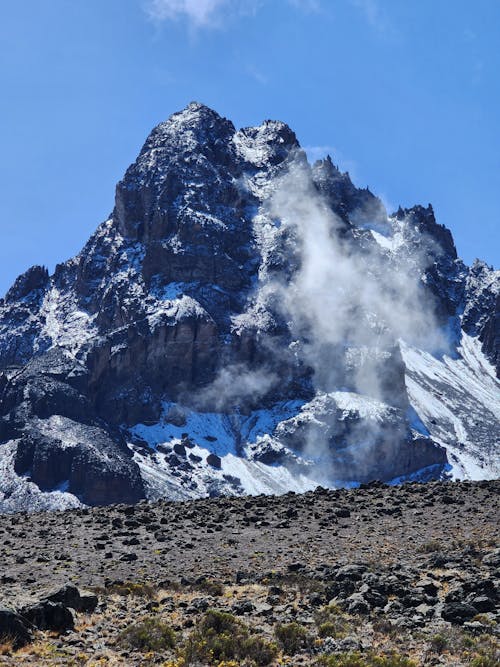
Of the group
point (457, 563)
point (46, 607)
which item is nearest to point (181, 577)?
point (46, 607)

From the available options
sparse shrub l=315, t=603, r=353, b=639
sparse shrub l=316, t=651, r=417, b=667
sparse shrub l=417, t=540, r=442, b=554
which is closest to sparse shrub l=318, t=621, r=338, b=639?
sparse shrub l=315, t=603, r=353, b=639

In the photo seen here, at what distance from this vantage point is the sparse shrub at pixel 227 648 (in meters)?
21.9

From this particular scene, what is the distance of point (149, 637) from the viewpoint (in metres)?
23.1

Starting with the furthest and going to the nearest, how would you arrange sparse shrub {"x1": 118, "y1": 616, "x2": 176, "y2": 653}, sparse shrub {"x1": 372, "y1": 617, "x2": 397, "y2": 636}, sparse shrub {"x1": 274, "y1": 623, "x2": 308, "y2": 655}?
sparse shrub {"x1": 372, "y1": 617, "x2": 397, "y2": 636}
sparse shrub {"x1": 118, "y1": 616, "x2": 176, "y2": 653}
sparse shrub {"x1": 274, "y1": 623, "x2": 308, "y2": 655}

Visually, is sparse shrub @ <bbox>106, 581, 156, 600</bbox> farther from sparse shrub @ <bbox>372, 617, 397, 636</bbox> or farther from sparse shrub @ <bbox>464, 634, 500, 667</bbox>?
sparse shrub @ <bbox>464, 634, 500, 667</bbox>

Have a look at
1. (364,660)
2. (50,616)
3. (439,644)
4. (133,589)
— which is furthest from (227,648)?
(133,589)

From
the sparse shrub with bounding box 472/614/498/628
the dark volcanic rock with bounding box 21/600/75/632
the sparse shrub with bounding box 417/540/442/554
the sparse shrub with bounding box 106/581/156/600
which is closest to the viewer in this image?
the sparse shrub with bounding box 472/614/498/628

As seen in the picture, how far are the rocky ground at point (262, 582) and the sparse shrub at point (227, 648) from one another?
37 millimetres

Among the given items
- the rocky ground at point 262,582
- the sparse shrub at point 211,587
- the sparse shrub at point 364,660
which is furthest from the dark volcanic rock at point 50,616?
the sparse shrub at point 364,660

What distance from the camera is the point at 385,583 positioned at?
1099 inches

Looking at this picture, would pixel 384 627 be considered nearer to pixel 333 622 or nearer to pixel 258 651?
pixel 333 622

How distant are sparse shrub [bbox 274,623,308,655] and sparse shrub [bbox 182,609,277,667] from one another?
394 millimetres

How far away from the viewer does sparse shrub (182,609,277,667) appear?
21875 mm

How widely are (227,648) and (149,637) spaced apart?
2321 mm
